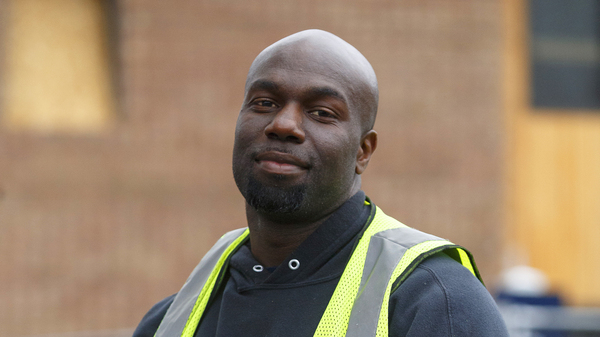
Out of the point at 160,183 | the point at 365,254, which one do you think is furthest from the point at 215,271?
the point at 160,183

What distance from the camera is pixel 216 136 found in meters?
9.19

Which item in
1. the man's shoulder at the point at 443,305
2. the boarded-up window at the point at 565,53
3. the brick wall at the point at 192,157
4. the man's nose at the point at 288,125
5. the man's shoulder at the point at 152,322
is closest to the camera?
the man's shoulder at the point at 443,305

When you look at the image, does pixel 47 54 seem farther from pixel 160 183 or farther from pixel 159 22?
pixel 160 183

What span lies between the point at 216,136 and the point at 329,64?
7.13m

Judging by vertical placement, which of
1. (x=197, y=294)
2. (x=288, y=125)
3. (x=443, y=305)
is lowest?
(x=197, y=294)

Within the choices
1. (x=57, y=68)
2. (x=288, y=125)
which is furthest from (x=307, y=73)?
(x=57, y=68)

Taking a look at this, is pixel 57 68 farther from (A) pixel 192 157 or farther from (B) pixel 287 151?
(B) pixel 287 151

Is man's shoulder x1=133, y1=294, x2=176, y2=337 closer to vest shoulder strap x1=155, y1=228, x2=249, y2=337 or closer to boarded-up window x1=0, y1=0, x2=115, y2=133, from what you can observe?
vest shoulder strap x1=155, y1=228, x2=249, y2=337

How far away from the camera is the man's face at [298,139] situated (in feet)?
6.78

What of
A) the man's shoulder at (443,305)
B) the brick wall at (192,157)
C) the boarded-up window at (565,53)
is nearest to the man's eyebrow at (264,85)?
the man's shoulder at (443,305)

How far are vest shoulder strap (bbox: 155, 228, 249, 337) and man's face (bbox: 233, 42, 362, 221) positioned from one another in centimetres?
40

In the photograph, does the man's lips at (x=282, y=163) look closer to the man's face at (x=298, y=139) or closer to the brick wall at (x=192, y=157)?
the man's face at (x=298, y=139)

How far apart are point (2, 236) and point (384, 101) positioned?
18.6ft

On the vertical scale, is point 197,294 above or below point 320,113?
below
